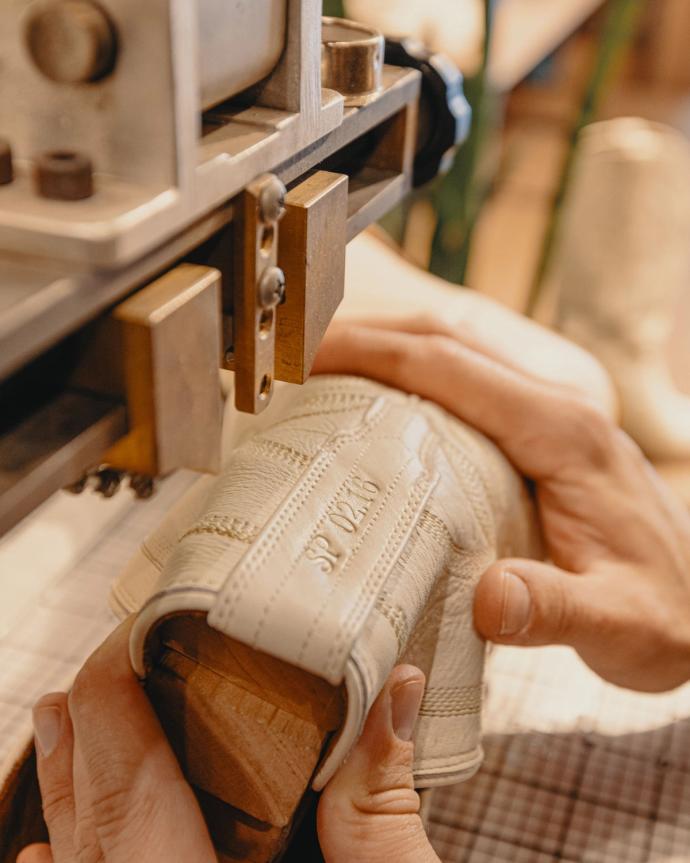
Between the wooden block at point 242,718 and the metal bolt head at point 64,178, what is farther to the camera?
the wooden block at point 242,718

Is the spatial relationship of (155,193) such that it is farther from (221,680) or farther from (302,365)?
(221,680)

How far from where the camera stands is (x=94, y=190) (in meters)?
0.31

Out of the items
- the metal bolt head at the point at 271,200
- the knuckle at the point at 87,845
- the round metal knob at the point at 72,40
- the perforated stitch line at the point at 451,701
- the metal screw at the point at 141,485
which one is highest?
the round metal knob at the point at 72,40

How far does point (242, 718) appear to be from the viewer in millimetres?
482

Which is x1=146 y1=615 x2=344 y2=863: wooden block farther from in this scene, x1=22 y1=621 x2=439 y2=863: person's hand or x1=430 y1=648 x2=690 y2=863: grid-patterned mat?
x1=430 y1=648 x2=690 y2=863: grid-patterned mat

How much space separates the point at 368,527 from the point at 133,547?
0.56 meters

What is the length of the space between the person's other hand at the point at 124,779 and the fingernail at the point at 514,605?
8.5 inches

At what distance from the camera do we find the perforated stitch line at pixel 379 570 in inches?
16.0

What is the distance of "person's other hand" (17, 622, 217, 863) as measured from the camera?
0.49 m

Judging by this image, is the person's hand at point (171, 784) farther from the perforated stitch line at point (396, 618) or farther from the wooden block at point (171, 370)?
the wooden block at point (171, 370)

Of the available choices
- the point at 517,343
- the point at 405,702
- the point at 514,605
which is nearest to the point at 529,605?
the point at 514,605

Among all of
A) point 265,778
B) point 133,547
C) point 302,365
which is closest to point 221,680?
point 265,778

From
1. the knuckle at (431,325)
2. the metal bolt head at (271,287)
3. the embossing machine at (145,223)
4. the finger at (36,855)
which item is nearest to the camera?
the embossing machine at (145,223)

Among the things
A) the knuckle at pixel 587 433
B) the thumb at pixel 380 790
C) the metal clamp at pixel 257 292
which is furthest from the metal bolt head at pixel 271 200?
the knuckle at pixel 587 433
